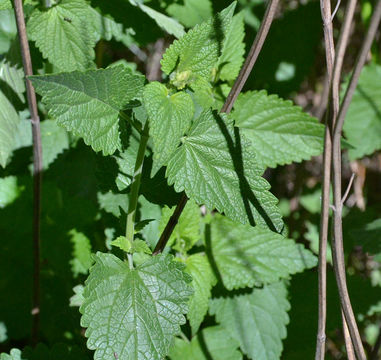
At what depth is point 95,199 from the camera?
6.22ft

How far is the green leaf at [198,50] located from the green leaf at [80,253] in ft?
2.50

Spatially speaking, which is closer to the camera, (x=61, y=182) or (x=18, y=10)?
(x=18, y=10)

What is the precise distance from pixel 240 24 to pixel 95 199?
2.45ft

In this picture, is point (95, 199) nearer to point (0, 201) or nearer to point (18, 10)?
point (0, 201)

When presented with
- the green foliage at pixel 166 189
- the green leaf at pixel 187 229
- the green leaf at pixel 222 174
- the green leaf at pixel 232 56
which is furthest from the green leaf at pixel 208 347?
the green leaf at pixel 232 56

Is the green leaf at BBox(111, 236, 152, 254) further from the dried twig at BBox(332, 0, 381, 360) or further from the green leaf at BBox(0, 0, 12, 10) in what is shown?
the green leaf at BBox(0, 0, 12, 10)

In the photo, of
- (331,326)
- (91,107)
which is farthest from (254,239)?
(91,107)

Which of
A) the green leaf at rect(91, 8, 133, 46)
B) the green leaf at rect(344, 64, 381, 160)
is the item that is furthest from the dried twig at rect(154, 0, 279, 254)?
the green leaf at rect(344, 64, 381, 160)

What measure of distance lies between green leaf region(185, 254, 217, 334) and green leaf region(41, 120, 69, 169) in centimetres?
63

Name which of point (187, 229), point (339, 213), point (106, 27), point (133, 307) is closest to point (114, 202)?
point (187, 229)

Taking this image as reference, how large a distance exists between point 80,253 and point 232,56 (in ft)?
2.46

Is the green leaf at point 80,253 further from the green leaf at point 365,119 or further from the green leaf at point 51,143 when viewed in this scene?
the green leaf at point 365,119

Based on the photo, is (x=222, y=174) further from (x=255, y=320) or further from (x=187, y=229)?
(x=255, y=320)

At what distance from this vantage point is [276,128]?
1.62 meters
